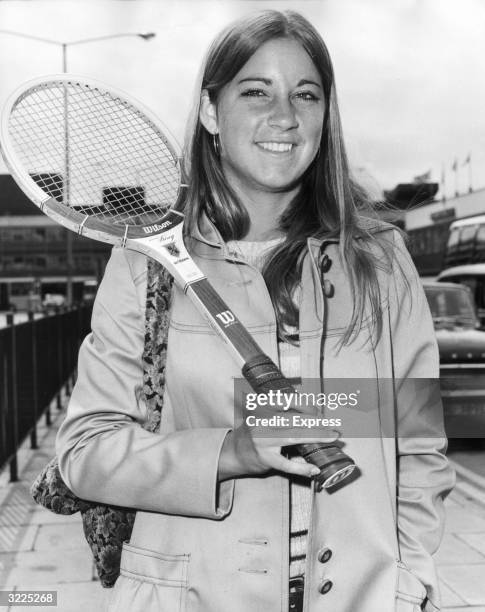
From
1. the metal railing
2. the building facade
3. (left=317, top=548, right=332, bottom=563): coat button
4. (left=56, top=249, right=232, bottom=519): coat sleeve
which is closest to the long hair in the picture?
(left=56, top=249, right=232, bottom=519): coat sleeve

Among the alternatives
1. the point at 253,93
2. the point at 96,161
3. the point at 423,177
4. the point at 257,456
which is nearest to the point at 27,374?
the point at 423,177

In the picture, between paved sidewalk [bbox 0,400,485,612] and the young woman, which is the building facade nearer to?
paved sidewalk [bbox 0,400,485,612]

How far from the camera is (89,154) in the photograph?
1780 millimetres

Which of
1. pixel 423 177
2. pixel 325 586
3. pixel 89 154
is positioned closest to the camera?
pixel 325 586

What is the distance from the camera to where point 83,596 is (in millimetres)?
3412

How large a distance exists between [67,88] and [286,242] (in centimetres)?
63

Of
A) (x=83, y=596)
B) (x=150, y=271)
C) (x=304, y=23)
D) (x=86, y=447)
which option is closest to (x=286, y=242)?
(x=150, y=271)

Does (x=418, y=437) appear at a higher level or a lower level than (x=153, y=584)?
higher

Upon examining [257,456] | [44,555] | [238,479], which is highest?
[257,456]

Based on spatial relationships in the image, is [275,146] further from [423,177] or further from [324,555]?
[423,177]

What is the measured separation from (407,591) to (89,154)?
1.17 meters

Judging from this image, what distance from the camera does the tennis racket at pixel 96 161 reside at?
1561 millimetres

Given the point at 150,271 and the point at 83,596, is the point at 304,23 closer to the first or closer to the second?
the point at 150,271

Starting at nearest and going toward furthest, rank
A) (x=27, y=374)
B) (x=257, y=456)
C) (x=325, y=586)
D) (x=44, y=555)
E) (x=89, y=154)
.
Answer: (x=257, y=456)
(x=325, y=586)
(x=89, y=154)
(x=44, y=555)
(x=27, y=374)
